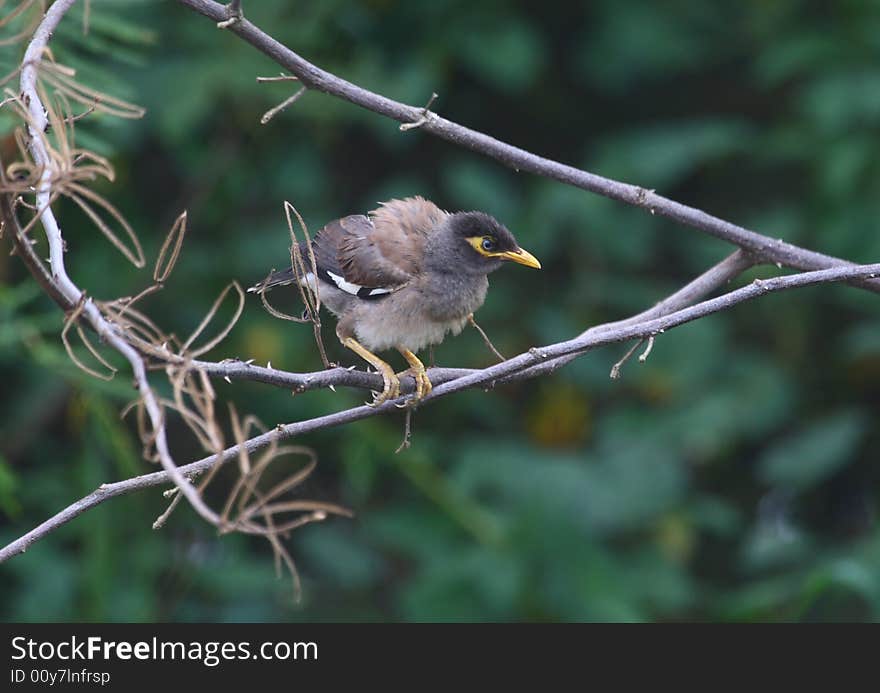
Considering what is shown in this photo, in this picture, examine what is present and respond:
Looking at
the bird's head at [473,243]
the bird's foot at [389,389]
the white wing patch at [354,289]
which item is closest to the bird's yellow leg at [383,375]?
the bird's foot at [389,389]

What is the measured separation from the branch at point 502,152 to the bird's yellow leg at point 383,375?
62cm

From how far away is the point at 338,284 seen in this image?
3.56m

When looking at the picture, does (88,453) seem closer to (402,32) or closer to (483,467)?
(483,467)

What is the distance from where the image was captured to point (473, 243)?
359cm

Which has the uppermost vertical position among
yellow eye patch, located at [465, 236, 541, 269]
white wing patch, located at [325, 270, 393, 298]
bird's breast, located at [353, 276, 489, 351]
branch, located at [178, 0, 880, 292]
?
yellow eye patch, located at [465, 236, 541, 269]

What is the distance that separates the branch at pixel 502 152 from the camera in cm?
255

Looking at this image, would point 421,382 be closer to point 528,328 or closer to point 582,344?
point 582,344

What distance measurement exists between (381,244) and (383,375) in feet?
2.64

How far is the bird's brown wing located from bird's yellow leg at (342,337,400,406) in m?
0.20

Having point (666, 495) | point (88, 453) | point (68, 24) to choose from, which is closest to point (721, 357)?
point (666, 495)

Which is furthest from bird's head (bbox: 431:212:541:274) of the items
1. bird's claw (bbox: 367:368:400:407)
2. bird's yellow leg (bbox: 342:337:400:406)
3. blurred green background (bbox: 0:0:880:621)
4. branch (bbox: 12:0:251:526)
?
blurred green background (bbox: 0:0:880:621)

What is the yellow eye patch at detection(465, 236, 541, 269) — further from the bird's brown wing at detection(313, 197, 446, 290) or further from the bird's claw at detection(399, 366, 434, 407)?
the bird's claw at detection(399, 366, 434, 407)

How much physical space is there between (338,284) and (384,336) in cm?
26

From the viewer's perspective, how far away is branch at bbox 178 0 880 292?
255cm
